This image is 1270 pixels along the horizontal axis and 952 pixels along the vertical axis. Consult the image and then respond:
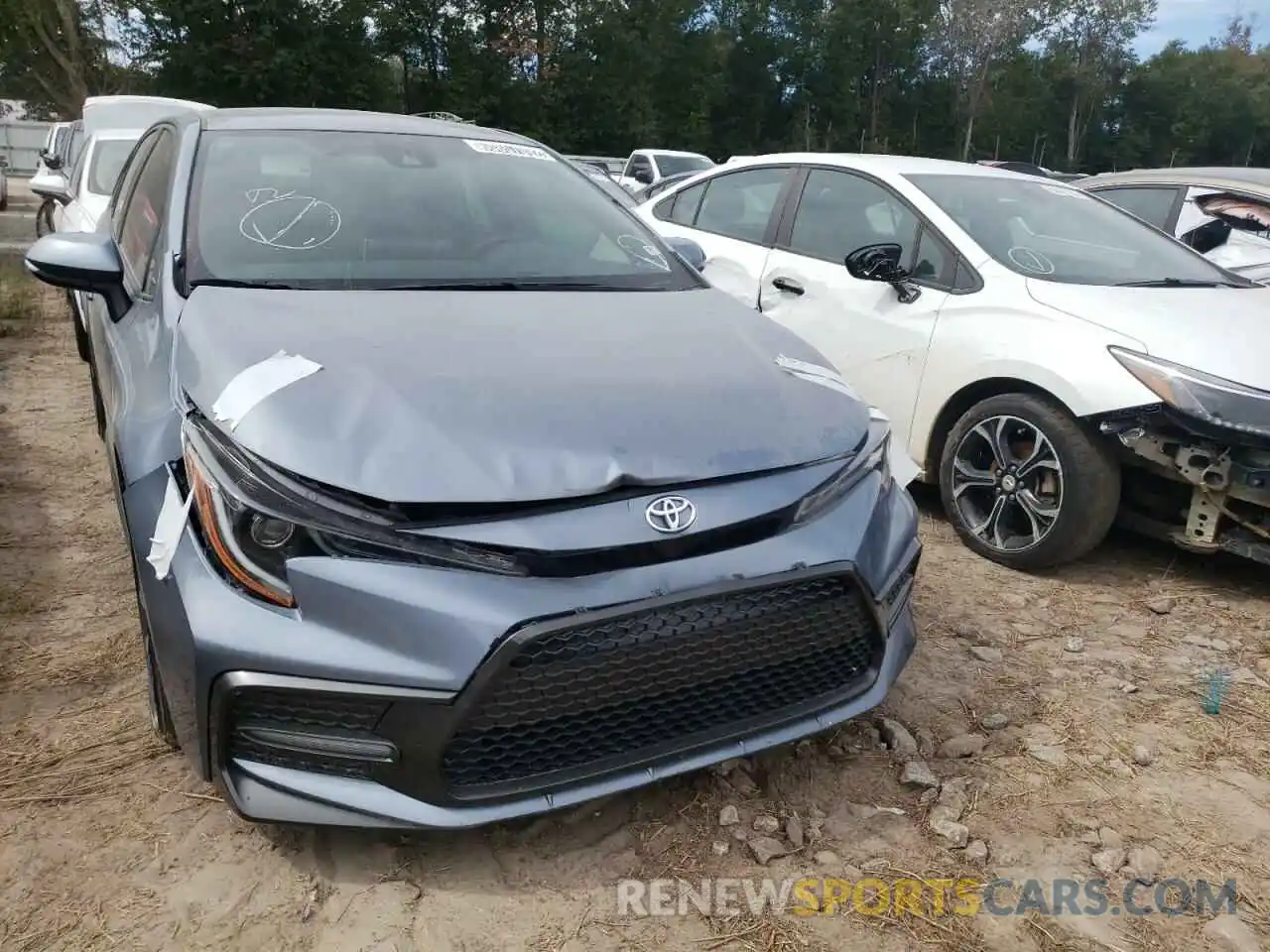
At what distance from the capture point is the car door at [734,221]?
4.95 meters

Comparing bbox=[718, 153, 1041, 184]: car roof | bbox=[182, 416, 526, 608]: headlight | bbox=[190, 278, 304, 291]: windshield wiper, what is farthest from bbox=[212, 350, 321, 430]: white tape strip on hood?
bbox=[718, 153, 1041, 184]: car roof

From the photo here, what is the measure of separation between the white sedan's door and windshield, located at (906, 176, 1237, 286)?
0.20 m

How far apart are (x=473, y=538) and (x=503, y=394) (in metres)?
0.41

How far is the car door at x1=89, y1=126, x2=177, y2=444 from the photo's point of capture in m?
2.64

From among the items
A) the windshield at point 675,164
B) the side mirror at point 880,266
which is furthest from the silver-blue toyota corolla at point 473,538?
the windshield at point 675,164

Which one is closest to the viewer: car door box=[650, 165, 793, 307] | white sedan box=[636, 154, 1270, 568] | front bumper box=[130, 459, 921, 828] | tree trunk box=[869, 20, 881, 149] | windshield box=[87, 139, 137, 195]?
front bumper box=[130, 459, 921, 828]

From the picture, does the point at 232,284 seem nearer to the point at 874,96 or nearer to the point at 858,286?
the point at 858,286

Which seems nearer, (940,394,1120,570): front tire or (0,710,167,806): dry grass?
(0,710,167,806): dry grass

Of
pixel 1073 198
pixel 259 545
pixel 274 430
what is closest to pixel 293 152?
pixel 274 430

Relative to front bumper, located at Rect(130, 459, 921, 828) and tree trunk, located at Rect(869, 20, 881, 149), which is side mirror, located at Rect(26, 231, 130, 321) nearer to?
front bumper, located at Rect(130, 459, 921, 828)

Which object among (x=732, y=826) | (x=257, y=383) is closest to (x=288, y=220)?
(x=257, y=383)

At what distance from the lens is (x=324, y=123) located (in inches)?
132

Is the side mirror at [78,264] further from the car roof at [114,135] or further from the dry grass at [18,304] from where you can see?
the car roof at [114,135]

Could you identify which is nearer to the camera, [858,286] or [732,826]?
[732,826]
